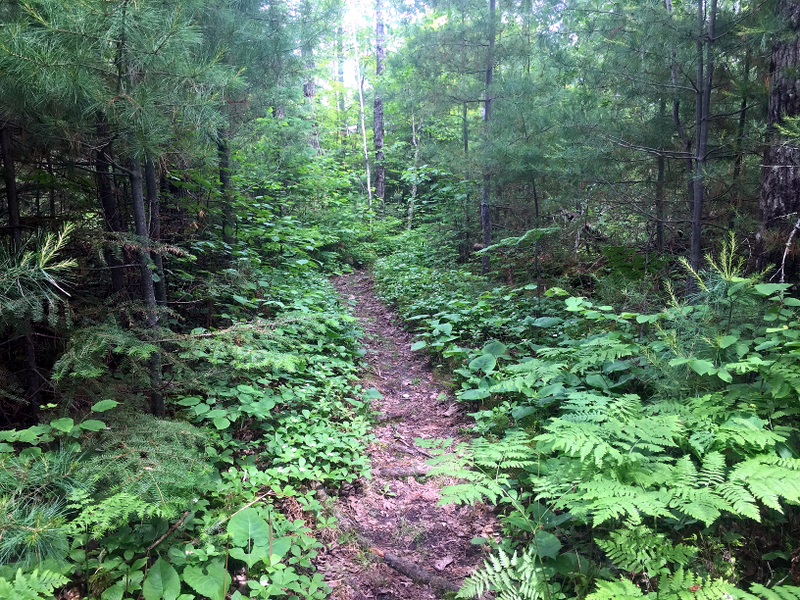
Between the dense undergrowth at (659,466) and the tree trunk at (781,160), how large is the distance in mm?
1239

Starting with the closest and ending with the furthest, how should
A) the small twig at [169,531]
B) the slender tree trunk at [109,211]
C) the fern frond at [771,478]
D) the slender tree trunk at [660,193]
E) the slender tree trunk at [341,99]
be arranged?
the fern frond at [771,478] < the small twig at [169,531] < the slender tree trunk at [109,211] < the slender tree trunk at [660,193] < the slender tree trunk at [341,99]

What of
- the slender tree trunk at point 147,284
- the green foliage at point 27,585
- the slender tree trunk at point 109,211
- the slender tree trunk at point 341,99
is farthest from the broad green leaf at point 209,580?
the slender tree trunk at point 341,99

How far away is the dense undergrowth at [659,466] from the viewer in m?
1.99

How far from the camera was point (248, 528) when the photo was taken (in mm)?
2555

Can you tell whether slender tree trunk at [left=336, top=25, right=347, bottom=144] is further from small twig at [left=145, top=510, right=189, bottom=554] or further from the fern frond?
the fern frond

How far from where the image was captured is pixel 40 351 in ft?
10.3

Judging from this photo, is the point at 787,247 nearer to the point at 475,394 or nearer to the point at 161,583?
the point at 475,394

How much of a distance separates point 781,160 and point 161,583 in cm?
620

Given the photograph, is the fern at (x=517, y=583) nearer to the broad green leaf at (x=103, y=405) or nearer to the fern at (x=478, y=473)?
the fern at (x=478, y=473)

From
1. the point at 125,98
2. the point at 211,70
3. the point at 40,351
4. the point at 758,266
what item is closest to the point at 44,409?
the point at 40,351

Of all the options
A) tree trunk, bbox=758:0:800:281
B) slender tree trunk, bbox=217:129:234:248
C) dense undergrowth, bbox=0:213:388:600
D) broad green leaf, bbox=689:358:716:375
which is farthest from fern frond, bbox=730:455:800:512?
slender tree trunk, bbox=217:129:234:248

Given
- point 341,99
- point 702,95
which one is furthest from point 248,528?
point 341,99

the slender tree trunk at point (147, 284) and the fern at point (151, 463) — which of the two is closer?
the fern at point (151, 463)

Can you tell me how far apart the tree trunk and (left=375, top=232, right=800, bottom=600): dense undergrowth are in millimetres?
1239
